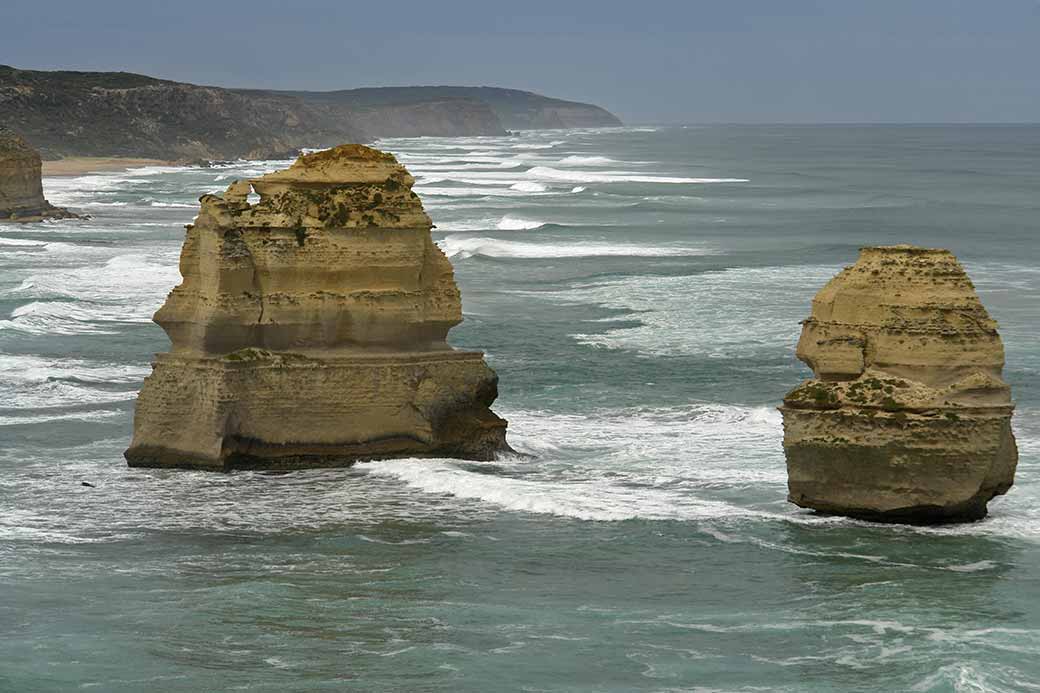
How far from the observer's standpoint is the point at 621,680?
1628 cm

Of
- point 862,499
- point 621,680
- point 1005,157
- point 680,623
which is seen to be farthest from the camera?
point 1005,157

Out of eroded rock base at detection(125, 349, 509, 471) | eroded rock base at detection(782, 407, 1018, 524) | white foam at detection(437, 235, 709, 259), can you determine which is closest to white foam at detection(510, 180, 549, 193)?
white foam at detection(437, 235, 709, 259)

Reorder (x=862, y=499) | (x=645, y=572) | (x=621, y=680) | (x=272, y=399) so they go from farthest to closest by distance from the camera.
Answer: (x=272, y=399) → (x=862, y=499) → (x=645, y=572) → (x=621, y=680)

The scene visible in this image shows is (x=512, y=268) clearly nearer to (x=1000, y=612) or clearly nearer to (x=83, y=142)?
(x=1000, y=612)

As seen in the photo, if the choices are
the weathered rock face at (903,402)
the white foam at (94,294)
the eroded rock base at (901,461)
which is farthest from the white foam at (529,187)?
the eroded rock base at (901,461)

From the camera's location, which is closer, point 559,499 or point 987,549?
point 987,549

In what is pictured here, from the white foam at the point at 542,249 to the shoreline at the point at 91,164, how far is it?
6202cm

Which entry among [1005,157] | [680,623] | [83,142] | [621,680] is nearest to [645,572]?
[680,623]

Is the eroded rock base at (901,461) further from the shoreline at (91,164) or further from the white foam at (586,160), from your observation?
the white foam at (586,160)

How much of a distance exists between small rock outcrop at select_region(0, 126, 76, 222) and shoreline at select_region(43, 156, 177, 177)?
146 feet

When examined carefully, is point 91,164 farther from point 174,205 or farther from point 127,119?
point 174,205

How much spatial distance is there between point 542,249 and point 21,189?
23.8 metres

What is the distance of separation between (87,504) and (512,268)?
34181 mm

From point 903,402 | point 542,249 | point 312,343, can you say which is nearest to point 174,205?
point 542,249
